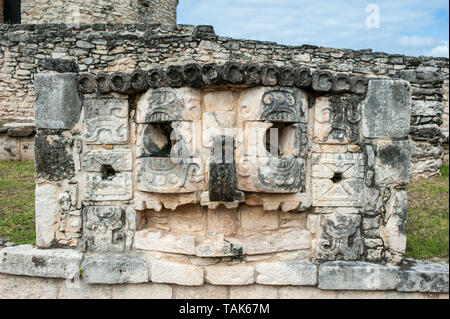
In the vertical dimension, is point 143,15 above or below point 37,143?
above

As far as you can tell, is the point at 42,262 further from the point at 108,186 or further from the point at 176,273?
the point at 176,273

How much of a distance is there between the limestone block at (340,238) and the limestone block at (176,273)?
1063mm

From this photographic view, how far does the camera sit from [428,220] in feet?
14.6

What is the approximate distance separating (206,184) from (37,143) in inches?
60.9

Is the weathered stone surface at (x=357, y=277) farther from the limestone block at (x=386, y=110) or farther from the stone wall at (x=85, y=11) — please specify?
the stone wall at (x=85, y=11)

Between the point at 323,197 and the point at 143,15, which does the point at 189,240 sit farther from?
the point at 143,15

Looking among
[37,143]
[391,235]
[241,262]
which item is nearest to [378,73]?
[391,235]

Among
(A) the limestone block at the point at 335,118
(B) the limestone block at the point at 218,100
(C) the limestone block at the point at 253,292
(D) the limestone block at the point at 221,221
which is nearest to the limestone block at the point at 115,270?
(D) the limestone block at the point at 221,221

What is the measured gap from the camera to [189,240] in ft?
10.5

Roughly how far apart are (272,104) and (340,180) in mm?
911

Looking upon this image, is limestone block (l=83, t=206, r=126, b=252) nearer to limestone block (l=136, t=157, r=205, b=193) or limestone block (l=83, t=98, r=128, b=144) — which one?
limestone block (l=136, t=157, r=205, b=193)

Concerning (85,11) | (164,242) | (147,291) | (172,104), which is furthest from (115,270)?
(85,11)

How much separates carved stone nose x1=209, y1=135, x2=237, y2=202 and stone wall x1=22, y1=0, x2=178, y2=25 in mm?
11490

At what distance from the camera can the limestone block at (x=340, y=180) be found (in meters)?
3.21
